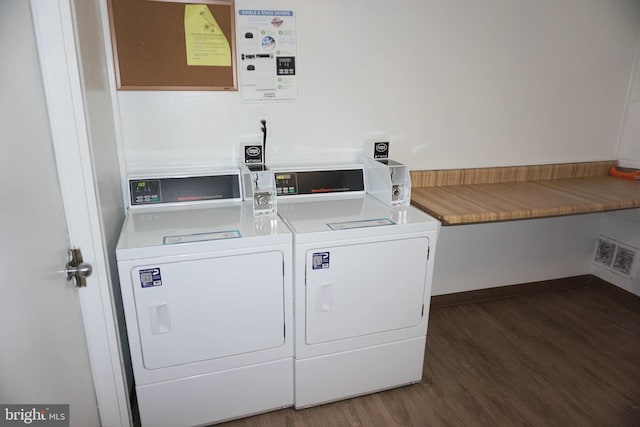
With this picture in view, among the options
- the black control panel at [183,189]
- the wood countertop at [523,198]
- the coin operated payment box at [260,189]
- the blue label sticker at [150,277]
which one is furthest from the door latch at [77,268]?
the wood countertop at [523,198]

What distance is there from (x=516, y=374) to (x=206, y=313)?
5.74 feet

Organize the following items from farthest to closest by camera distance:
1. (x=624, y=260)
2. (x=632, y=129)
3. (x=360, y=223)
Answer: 1. (x=624, y=260)
2. (x=632, y=129)
3. (x=360, y=223)

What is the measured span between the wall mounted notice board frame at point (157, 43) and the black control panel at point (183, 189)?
Answer: 0.47 metres

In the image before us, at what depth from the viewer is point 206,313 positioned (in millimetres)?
1703

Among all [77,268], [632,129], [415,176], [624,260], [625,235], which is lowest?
[624,260]

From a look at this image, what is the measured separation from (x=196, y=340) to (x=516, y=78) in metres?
2.49

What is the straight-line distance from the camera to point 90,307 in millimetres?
1524

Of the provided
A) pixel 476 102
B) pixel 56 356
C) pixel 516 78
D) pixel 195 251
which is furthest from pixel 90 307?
pixel 516 78

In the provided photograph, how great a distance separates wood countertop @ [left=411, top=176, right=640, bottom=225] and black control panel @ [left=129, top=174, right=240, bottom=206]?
102cm

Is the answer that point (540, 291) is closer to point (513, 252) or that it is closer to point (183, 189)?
point (513, 252)

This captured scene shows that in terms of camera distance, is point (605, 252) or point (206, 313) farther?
point (605, 252)

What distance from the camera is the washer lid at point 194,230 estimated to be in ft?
5.29

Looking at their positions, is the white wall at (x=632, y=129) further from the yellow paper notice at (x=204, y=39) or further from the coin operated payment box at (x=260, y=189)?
the yellow paper notice at (x=204, y=39)

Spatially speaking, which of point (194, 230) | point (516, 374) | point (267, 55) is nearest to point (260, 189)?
point (194, 230)
